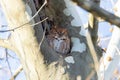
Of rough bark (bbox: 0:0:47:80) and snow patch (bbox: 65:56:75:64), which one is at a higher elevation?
rough bark (bbox: 0:0:47:80)

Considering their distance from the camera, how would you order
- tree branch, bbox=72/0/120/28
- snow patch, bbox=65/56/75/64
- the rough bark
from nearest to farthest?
1. tree branch, bbox=72/0/120/28
2. the rough bark
3. snow patch, bbox=65/56/75/64

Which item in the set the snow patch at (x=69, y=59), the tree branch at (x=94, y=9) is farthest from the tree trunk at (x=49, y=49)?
the tree branch at (x=94, y=9)

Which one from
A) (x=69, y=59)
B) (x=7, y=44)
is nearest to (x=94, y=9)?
(x=69, y=59)

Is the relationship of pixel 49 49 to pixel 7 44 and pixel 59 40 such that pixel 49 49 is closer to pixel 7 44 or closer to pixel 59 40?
pixel 59 40

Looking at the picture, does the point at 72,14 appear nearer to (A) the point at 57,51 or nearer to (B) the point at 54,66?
(A) the point at 57,51

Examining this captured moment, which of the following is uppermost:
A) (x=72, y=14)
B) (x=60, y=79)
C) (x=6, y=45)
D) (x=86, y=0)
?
(x=86, y=0)

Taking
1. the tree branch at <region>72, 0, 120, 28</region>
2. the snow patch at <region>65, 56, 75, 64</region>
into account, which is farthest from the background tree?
the tree branch at <region>72, 0, 120, 28</region>

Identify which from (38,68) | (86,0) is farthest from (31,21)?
(86,0)

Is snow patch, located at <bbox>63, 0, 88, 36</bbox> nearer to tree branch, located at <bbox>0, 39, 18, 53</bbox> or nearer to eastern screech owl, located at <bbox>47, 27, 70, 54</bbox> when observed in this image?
eastern screech owl, located at <bbox>47, 27, 70, 54</bbox>
